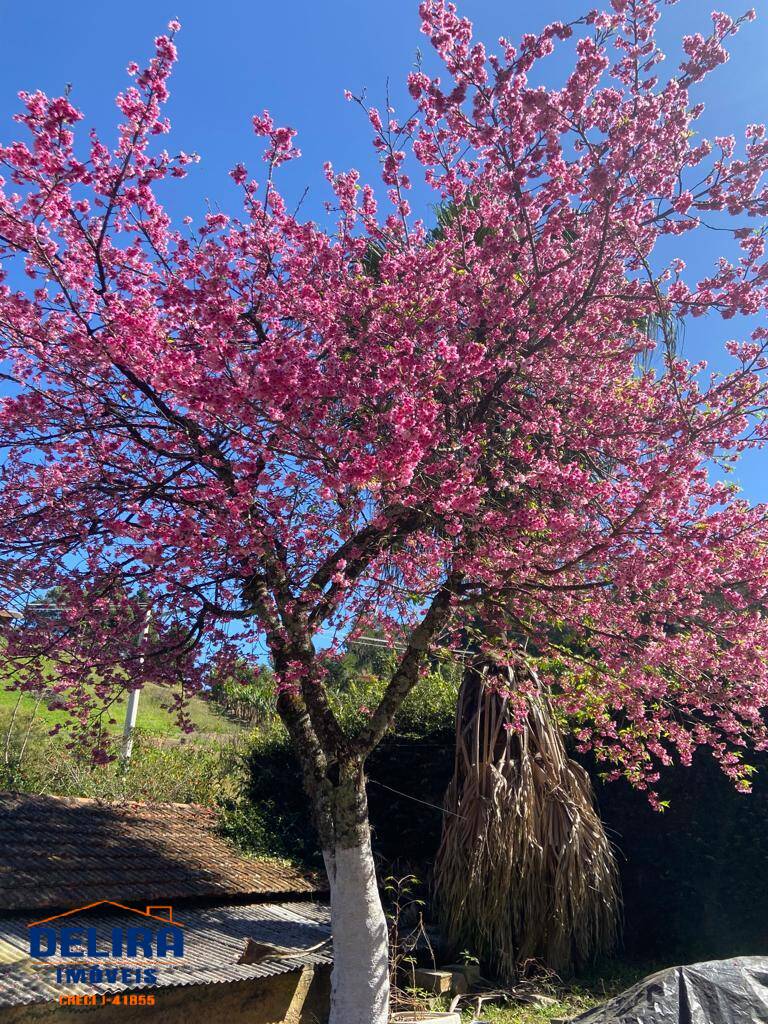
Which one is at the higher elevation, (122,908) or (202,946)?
(122,908)

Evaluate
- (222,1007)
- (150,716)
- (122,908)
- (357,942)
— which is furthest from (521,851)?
(150,716)

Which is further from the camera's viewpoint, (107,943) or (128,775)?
(128,775)

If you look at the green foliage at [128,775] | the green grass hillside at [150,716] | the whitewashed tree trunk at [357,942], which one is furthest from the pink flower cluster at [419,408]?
the green grass hillside at [150,716]

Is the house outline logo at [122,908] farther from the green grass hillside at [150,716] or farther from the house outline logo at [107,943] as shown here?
the green grass hillside at [150,716]

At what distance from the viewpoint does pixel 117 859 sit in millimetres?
7344

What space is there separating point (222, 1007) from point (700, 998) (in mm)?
3600

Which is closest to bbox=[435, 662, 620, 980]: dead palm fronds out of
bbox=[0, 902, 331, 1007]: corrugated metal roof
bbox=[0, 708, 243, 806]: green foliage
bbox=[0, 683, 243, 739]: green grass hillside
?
bbox=[0, 902, 331, 1007]: corrugated metal roof

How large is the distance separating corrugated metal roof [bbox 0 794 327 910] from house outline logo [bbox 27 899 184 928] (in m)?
0.05

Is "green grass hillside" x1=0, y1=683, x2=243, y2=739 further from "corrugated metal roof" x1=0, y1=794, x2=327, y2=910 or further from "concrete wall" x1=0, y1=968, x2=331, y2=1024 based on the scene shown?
"concrete wall" x1=0, y1=968, x2=331, y2=1024

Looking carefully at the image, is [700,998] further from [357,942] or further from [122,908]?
[122,908]

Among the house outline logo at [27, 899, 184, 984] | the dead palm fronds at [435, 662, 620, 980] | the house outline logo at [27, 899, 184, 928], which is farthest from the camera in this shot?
the dead palm fronds at [435, 662, 620, 980]

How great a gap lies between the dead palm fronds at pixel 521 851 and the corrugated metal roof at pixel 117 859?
1.86 meters

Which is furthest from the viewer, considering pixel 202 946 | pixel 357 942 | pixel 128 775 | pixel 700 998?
pixel 128 775

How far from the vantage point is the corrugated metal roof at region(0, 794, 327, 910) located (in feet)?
21.5
